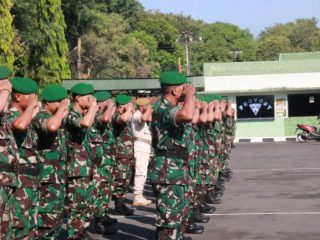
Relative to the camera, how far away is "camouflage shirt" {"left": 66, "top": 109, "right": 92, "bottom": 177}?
685 centimetres

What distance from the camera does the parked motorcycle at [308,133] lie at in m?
26.1

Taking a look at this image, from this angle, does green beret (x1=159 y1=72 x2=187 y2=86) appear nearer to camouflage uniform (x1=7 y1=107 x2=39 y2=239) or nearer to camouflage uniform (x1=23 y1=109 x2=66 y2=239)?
camouflage uniform (x1=23 y1=109 x2=66 y2=239)

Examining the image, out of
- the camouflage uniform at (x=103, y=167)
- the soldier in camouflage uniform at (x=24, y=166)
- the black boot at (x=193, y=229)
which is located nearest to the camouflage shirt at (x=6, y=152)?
the soldier in camouflage uniform at (x=24, y=166)

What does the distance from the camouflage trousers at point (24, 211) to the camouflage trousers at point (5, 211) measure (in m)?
0.35

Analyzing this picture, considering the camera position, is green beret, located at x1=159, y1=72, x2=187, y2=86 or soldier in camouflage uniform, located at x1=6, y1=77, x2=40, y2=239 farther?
green beret, located at x1=159, y1=72, x2=187, y2=86

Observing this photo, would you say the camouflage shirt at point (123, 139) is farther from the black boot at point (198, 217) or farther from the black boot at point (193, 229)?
the black boot at point (193, 229)

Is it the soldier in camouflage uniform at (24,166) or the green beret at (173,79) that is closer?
the soldier in camouflage uniform at (24,166)

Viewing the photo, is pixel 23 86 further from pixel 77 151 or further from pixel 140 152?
pixel 140 152

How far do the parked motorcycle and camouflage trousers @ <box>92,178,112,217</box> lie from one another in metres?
18.8

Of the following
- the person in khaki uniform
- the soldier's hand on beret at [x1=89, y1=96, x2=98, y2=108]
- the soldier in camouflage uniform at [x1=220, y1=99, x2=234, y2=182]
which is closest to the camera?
the soldier's hand on beret at [x1=89, y1=96, x2=98, y2=108]

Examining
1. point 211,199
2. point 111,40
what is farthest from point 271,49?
point 211,199

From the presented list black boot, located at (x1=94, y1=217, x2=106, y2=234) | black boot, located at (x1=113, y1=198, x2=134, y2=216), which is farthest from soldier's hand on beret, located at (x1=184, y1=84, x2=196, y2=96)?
black boot, located at (x1=113, y1=198, x2=134, y2=216)

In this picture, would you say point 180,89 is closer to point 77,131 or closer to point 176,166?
point 176,166

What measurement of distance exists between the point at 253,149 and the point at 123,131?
14.1 meters
